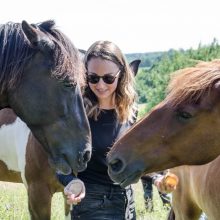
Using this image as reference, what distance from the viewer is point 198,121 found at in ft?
9.30

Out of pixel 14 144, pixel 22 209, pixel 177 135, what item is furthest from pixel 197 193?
pixel 22 209

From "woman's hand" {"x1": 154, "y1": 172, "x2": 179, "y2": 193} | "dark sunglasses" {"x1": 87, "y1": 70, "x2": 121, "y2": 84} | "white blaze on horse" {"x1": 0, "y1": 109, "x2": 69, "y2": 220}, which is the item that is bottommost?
"white blaze on horse" {"x1": 0, "y1": 109, "x2": 69, "y2": 220}

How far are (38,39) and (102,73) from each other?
1.87 ft

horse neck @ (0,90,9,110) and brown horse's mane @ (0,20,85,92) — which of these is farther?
horse neck @ (0,90,9,110)

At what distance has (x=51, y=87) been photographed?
2.89 metres

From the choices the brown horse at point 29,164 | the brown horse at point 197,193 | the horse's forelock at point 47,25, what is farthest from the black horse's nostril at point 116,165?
the brown horse at point 29,164

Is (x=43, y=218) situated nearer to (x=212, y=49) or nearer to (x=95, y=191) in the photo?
(x=95, y=191)

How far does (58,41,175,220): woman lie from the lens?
3.28 metres

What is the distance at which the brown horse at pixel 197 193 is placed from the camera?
377cm

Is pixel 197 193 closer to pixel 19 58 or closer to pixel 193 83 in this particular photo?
pixel 193 83

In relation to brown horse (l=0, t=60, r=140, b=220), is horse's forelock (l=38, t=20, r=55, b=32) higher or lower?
higher

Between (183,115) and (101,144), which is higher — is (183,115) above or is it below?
above

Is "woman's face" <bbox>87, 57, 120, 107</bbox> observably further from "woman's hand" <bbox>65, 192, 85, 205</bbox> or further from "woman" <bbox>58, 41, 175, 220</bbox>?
"woman's hand" <bbox>65, 192, 85, 205</bbox>

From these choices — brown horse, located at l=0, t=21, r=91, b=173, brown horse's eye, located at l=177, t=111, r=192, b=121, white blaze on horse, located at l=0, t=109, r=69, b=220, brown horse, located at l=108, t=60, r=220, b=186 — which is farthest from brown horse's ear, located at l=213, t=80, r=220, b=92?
white blaze on horse, located at l=0, t=109, r=69, b=220
